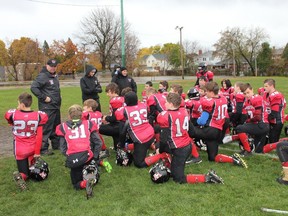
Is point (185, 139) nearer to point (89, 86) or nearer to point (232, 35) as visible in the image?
point (89, 86)

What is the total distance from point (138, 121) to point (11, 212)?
2.97 m

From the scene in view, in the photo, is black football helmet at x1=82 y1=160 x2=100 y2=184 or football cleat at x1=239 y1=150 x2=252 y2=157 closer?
black football helmet at x1=82 y1=160 x2=100 y2=184

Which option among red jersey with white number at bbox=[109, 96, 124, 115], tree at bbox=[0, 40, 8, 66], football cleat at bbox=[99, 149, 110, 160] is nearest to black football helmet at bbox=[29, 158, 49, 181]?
football cleat at bbox=[99, 149, 110, 160]

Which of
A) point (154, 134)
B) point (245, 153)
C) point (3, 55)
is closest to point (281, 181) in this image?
point (245, 153)

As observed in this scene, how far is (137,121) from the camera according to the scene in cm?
681

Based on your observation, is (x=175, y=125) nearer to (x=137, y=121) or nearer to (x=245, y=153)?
(x=137, y=121)

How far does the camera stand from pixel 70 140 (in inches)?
222

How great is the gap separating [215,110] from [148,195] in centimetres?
256

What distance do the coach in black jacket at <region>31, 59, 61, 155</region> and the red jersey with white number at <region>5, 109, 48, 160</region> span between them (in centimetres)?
215

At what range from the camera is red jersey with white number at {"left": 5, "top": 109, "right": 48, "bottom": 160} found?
607 centimetres

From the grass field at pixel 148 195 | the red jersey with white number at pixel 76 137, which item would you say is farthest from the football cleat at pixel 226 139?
the red jersey with white number at pixel 76 137

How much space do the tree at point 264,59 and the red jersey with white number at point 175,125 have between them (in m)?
74.4

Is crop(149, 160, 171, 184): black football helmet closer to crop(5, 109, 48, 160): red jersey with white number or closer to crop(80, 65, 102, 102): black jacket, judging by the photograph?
crop(5, 109, 48, 160): red jersey with white number

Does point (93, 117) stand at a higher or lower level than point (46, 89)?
lower
